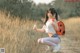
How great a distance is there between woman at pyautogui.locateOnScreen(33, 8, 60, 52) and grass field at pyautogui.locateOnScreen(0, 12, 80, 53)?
2.1 inches

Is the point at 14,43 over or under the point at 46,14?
under

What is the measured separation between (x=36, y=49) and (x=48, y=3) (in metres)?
0.57

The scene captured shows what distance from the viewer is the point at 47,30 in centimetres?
591

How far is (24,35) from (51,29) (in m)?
0.33

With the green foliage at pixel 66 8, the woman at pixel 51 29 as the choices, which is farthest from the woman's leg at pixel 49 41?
the green foliage at pixel 66 8

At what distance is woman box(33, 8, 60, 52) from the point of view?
19.4 ft

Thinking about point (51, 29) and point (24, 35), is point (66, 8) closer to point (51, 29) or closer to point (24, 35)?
point (51, 29)

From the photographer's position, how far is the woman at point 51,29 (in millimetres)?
5902

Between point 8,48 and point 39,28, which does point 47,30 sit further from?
point 8,48

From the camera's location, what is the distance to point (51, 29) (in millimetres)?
5906

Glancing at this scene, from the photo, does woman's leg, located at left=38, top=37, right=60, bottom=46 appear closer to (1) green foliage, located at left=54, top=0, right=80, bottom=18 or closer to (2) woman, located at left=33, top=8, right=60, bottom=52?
(2) woman, located at left=33, top=8, right=60, bottom=52

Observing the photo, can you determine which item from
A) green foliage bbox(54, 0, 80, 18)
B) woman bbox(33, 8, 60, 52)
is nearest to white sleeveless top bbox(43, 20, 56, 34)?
woman bbox(33, 8, 60, 52)

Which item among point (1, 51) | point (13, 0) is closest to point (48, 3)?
point (13, 0)

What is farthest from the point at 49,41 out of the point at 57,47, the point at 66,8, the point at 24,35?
the point at 66,8
